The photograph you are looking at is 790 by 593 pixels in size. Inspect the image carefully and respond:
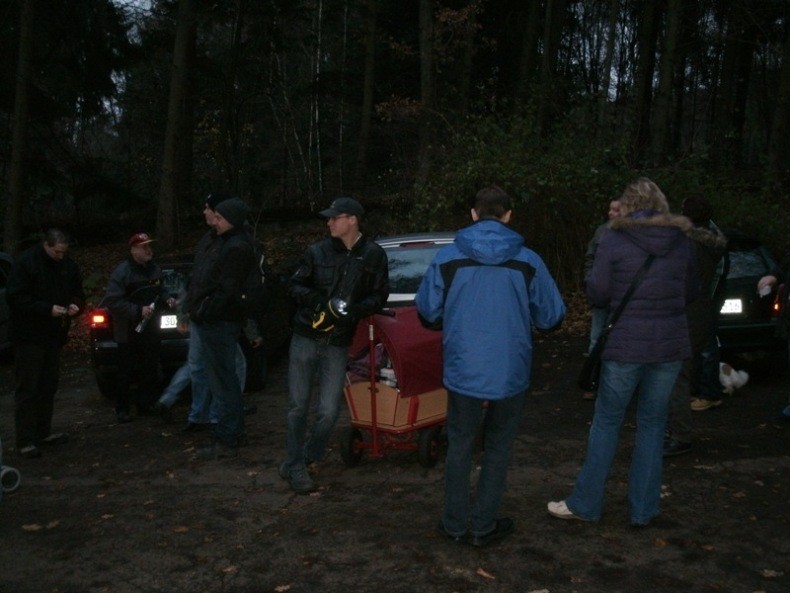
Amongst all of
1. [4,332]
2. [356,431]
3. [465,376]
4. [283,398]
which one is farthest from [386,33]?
[465,376]

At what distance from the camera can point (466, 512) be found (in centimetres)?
531

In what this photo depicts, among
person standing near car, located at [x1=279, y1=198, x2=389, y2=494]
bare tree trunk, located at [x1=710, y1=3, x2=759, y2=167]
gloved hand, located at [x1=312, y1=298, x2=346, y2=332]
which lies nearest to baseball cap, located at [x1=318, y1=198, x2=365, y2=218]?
person standing near car, located at [x1=279, y1=198, x2=389, y2=494]

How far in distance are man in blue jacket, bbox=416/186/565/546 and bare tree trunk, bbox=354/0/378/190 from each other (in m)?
22.5

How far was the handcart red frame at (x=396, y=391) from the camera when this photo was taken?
6668 millimetres

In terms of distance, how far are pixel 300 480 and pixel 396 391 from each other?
100cm

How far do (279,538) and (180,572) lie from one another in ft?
2.28

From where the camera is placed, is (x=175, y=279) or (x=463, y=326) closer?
(x=463, y=326)

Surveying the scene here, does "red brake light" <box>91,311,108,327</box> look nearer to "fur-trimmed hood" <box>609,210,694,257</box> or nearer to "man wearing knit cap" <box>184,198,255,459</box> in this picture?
"man wearing knit cap" <box>184,198,255,459</box>

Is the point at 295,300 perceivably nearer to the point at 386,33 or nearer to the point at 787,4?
the point at 386,33

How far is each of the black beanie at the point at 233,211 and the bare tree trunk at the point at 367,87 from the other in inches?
793

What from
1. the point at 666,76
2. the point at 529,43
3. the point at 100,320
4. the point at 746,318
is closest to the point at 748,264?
the point at 746,318

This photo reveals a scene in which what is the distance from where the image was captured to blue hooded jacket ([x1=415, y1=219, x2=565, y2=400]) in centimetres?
501

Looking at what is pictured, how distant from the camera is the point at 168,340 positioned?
9.85 meters

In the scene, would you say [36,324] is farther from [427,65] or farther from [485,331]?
[427,65]
